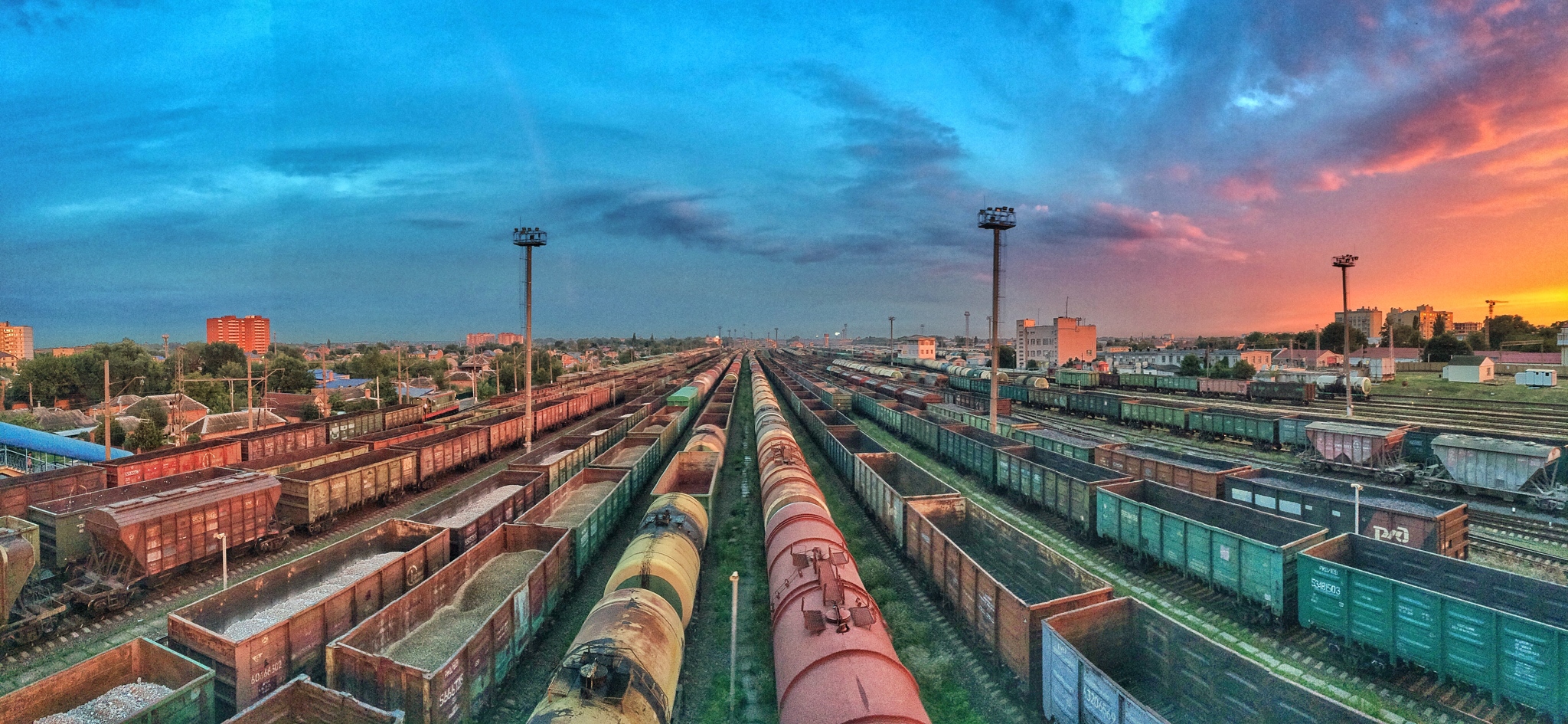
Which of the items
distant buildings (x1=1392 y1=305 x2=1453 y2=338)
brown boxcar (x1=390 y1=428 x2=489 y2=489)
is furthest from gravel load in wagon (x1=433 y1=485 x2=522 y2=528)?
distant buildings (x1=1392 y1=305 x2=1453 y2=338)

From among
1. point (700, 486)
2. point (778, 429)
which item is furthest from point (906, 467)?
point (700, 486)

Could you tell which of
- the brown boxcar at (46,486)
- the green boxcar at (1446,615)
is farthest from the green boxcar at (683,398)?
the green boxcar at (1446,615)

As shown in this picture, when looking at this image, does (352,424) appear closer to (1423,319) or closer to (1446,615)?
(1446,615)

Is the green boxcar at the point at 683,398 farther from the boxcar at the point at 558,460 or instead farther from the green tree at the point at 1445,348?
the green tree at the point at 1445,348

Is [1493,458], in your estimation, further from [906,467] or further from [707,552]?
[707,552]

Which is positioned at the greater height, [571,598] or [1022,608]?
[1022,608]
